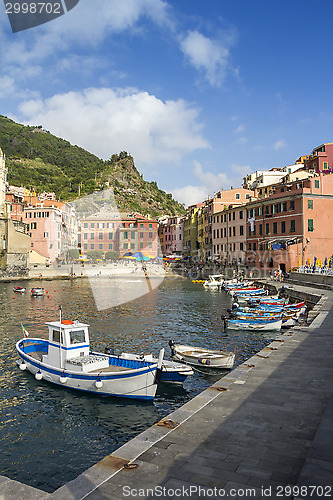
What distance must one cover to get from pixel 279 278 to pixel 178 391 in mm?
41573

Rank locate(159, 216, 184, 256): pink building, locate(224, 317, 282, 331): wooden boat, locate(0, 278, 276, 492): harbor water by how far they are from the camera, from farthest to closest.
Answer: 1. locate(159, 216, 184, 256): pink building
2. locate(224, 317, 282, 331): wooden boat
3. locate(0, 278, 276, 492): harbor water

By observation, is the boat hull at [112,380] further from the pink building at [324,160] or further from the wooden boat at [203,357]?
the pink building at [324,160]

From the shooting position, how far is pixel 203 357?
18625mm

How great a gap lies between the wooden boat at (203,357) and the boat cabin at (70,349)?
15.3 feet

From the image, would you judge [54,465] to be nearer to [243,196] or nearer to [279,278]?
[279,278]

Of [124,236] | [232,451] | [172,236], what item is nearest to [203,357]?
[232,451]

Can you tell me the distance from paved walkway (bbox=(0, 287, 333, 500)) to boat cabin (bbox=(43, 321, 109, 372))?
6502 millimetres

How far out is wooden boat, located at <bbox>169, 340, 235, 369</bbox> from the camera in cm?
1825

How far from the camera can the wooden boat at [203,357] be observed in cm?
1825

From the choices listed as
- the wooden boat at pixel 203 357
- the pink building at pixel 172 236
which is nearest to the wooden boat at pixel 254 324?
the wooden boat at pixel 203 357

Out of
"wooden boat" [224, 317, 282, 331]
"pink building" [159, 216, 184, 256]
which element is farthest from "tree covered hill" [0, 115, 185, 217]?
"wooden boat" [224, 317, 282, 331]

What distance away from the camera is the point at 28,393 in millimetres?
16234

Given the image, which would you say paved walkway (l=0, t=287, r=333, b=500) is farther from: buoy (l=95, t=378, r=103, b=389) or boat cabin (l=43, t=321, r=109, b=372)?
boat cabin (l=43, t=321, r=109, b=372)

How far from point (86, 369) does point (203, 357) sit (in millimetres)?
5953
